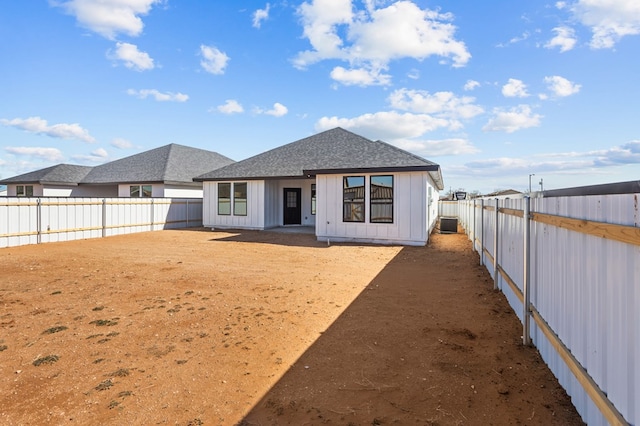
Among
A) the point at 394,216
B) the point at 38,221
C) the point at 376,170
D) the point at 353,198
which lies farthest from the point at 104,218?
the point at 394,216

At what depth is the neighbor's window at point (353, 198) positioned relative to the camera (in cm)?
A: 1377

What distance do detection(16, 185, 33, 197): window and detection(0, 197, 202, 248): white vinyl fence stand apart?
50.3 feet

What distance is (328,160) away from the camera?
16.5 meters

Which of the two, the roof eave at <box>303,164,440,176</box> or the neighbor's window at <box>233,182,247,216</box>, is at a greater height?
the roof eave at <box>303,164,440,176</box>

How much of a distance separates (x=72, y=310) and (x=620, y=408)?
21.4ft

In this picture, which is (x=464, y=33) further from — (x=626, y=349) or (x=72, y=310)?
(x=72, y=310)

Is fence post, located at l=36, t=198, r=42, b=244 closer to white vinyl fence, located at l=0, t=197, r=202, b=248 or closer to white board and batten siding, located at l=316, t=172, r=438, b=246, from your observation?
white vinyl fence, located at l=0, t=197, r=202, b=248

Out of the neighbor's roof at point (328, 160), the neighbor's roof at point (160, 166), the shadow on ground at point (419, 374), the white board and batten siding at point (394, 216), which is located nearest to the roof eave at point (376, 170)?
the neighbor's roof at point (328, 160)

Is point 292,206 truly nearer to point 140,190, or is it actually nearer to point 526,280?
point 140,190

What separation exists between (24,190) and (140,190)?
38.1ft

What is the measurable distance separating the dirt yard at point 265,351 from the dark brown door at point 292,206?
11973mm

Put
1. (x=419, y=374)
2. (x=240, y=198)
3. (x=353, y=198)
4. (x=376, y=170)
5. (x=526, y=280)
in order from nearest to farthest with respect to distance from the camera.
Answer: (x=419, y=374) → (x=526, y=280) → (x=376, y=170) → (x=353, y=198) → (x=240, y=198)

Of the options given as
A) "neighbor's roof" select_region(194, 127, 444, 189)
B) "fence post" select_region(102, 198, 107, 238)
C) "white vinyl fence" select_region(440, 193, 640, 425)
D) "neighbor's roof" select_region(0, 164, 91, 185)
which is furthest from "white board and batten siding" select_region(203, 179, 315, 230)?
"white vinyl fence" select_region(440, 193, 640, 425)

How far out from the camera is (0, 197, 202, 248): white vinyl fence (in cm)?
1236
